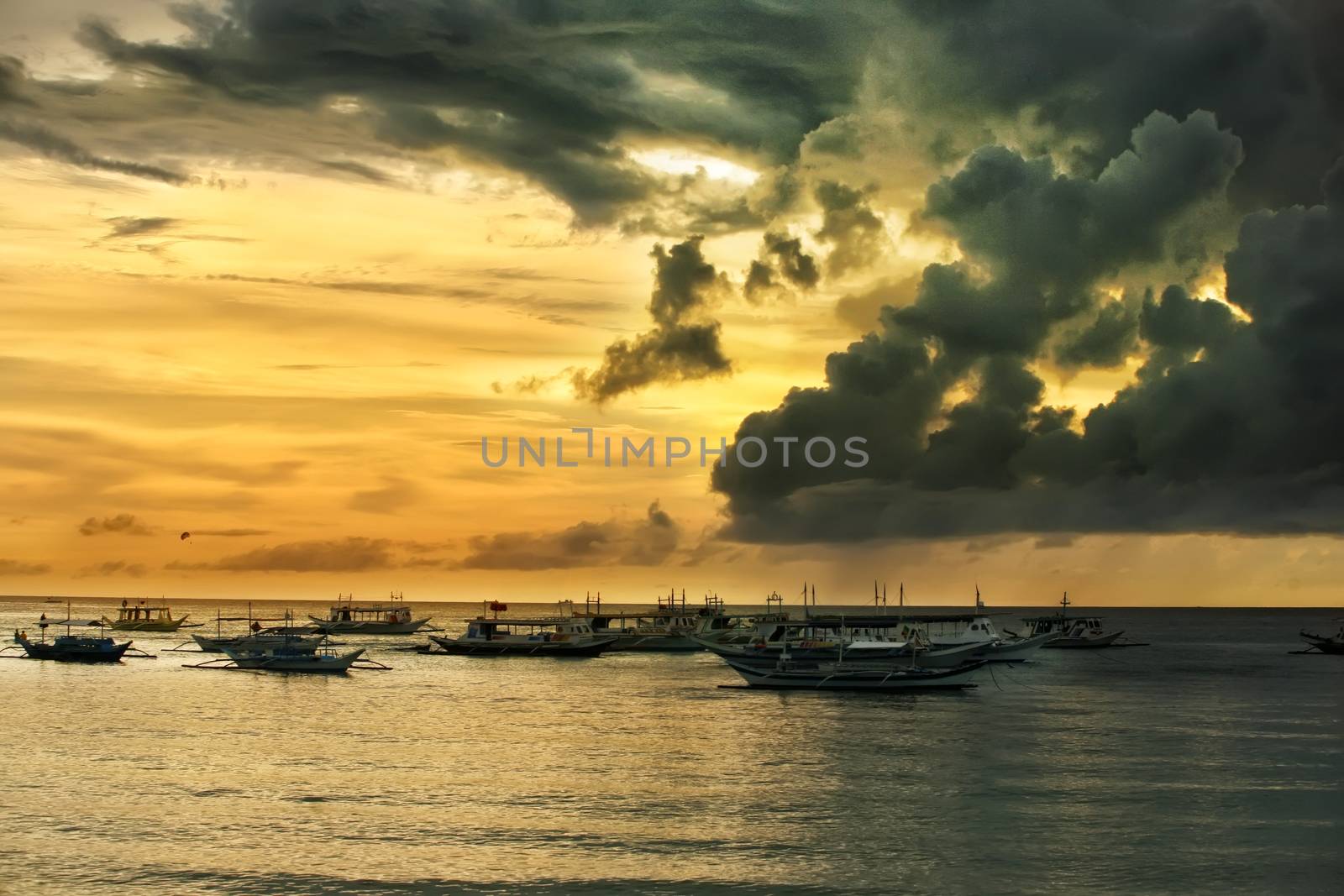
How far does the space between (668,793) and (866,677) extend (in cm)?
4851

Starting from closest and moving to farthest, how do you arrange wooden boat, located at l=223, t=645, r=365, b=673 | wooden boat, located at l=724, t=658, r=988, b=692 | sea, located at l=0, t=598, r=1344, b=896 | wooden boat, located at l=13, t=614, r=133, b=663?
sea, located at l=0, t=598, r=1344, b=896 < wooden boat, located at l=724, t=658, r=988, b=692 < wooden boat, located at l=223, t=645, r=365, b=673 < wooden boat, located at l=13, t=614, r=133, b=663

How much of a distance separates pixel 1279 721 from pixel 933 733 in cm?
2443

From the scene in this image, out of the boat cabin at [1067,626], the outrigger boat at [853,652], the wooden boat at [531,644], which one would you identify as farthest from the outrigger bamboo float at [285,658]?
the boat cabin at [1067,626]

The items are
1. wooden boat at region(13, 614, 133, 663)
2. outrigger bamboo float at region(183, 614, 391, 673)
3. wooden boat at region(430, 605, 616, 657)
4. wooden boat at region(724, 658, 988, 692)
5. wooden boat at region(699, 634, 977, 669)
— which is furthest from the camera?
wooden boat at region(430, 605, 616, 657)

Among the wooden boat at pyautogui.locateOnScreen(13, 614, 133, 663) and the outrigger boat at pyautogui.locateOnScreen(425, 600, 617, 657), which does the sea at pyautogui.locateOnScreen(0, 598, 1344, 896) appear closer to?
the wooden boat at pyautogui.locateOnScreen(13, 614, 133, 663)

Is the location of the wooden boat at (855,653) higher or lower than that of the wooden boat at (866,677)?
higher

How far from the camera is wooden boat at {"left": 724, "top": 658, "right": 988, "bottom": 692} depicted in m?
97.8

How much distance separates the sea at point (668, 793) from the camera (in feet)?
124

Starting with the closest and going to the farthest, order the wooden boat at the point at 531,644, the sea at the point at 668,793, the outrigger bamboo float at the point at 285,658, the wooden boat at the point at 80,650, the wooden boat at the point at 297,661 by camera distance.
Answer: the sea at the point at 668,793 → the wooden boat at the point at 297,661 → the outrigger bamboo float at the point at 285,658 → the wooden boat at the point at 80,650 → the wooden boat at the point at 531,644

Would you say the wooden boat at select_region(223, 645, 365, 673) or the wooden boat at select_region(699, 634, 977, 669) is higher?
the wooden boat at select_region(699, 634, 977, 669)

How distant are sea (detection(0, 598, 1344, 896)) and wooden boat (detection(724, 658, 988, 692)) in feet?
5.41

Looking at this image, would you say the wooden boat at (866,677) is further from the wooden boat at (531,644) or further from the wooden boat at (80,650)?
the wooden boat at (80,650)

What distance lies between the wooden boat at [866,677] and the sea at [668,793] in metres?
1.65

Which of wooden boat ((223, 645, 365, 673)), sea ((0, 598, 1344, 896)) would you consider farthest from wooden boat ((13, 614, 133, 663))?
sea ((0, 598, 1344, 896))
